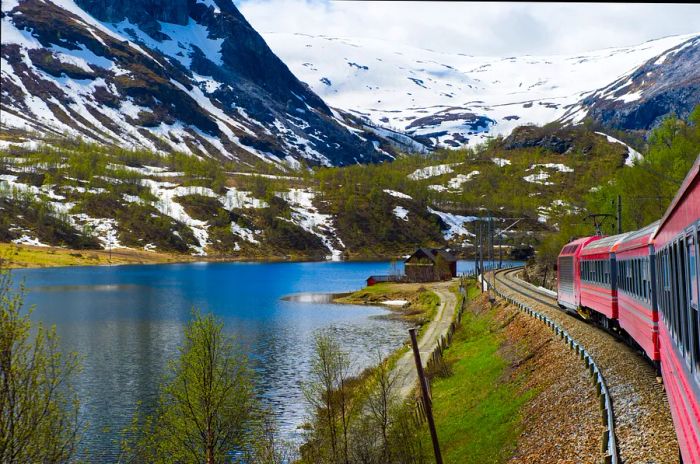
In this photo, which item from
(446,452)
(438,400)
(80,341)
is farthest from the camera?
(80,341)

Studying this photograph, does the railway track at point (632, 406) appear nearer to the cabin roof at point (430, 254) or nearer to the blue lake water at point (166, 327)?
the blue lake water at point (166, 327)

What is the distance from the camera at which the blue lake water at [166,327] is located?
48.6 metres

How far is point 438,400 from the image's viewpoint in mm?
43281

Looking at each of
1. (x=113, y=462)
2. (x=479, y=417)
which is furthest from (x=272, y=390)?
(x=479, y=417)

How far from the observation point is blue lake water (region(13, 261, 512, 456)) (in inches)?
1913

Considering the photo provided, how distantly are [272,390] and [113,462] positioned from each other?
16.4m

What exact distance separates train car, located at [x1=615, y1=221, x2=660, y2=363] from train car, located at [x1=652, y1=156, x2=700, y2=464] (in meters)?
6.43

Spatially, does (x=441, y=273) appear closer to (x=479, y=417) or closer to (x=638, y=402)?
(x=479, y=417)

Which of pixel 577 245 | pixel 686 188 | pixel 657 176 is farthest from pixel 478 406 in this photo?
pixel 657 176

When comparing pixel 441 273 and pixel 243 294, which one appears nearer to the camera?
pixel 243 294

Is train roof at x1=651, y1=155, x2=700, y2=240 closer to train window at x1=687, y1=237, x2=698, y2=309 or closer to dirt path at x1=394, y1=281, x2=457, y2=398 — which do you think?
train window at x1=687, y1=237, x2=698, y2=309

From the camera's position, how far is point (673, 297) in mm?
12641

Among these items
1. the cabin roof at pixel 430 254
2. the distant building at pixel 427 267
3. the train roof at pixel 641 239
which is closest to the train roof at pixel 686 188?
the train roof at pixel 641 239

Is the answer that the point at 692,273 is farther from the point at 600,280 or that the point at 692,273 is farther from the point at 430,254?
the point at 430,254
